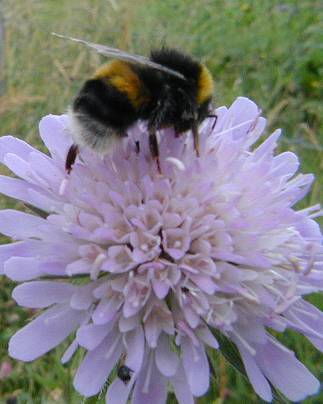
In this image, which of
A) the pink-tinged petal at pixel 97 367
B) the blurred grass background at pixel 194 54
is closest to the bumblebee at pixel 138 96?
the pink-tinged petal at pixel 97 367

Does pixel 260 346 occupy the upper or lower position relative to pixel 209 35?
lower

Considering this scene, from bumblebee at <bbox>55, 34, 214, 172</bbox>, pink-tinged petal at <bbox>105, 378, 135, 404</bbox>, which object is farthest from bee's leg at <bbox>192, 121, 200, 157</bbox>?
pink-tinged petal at <bbox>105, 378, 135, 404</bbox>

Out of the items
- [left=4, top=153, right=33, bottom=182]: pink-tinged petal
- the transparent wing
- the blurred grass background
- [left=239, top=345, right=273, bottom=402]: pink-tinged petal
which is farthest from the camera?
the blurred grass background

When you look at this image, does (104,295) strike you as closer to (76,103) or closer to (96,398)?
(96,398)

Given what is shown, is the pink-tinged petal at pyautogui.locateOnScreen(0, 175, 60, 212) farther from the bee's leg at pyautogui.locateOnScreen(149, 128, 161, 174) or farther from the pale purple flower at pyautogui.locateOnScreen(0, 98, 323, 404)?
the bee's leg at pyautogui.locateOnScreen(149, 128, 161, 174)

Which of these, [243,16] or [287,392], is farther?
[243,16]

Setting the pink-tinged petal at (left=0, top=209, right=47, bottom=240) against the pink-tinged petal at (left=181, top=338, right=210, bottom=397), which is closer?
the pink-tinged petal at (left=181, top=338, right=210, bottom=397)

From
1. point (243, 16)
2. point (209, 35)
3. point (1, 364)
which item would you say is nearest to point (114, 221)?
point (1, 364)
